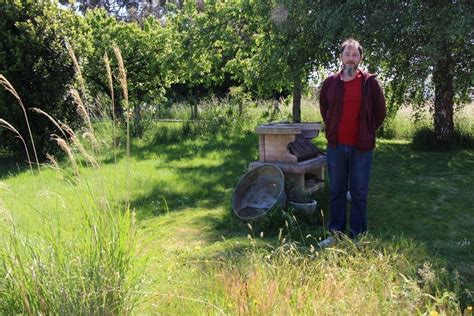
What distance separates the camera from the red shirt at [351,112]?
4262mm

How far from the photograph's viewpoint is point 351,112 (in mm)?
4312

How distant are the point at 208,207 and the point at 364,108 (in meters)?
2.54

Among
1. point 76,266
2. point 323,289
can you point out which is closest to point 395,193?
point 323,289

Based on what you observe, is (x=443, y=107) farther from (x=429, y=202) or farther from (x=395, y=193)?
(x=429, y=202)

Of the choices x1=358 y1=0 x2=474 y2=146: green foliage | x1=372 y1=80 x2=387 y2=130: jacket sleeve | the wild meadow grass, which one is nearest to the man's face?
x1=372 y1=80 x2=387 y2=130: jacket sleeve

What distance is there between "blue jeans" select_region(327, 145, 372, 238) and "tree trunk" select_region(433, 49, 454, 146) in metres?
5.68

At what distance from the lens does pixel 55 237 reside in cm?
265

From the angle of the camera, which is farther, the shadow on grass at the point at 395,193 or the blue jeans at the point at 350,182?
the shadow on grass at the point at 395,193

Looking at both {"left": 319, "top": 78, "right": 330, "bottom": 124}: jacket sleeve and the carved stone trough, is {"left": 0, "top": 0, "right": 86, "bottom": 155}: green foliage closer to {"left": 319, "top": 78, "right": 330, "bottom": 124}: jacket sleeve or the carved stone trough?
the carved stone trough

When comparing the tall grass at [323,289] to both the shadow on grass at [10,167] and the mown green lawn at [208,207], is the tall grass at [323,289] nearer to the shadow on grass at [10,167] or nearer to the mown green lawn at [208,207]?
the mown green lawn at [208,207]

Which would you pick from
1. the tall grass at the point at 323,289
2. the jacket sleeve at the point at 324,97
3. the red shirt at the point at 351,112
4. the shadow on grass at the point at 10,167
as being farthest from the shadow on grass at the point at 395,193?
the shadow on grass at the point at 10,167

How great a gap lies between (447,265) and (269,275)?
5.43 feet

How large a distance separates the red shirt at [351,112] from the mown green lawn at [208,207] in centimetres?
94

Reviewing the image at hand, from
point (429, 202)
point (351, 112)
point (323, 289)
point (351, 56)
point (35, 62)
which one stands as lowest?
point (429, 202)
